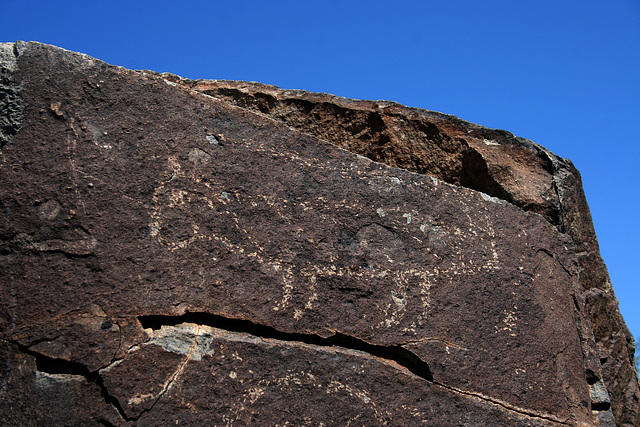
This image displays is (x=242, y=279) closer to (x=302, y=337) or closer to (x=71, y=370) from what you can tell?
(x=302, y=337)

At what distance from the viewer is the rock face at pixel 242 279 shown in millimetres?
1433

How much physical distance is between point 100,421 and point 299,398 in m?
0.48

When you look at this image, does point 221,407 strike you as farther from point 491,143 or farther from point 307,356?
point 491,143

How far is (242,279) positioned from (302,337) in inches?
8.7

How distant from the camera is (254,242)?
1.62m

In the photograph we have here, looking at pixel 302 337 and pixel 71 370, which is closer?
pixel 71 370

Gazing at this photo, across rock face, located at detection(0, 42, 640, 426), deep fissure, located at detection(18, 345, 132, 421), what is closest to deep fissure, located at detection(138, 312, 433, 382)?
rock face, located at detection(0, 42, 640, 426)

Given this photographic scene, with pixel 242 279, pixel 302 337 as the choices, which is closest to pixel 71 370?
pixel 242 279

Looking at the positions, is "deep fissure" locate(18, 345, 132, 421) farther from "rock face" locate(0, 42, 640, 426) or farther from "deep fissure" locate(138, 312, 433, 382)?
"deep fissure" locate(138, 312, 433, 382)

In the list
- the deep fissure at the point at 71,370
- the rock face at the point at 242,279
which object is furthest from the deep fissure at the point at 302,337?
the deep fissure at the point at 71,370

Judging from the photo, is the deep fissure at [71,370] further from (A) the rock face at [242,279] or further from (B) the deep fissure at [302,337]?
(B) the deep fissure at [302,337]

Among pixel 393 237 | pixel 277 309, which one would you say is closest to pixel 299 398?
pixel 277 309

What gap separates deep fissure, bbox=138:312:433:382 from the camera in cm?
152

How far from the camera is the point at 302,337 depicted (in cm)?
160
